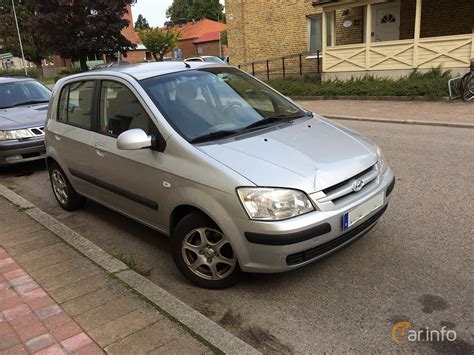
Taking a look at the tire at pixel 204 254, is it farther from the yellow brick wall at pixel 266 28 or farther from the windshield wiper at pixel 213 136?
the yellow brick wall at pixel 266 28

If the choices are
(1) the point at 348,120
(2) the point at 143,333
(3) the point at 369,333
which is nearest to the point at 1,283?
(2) the point at 143,333

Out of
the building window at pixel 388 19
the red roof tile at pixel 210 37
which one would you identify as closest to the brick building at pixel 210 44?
the red roof tile at pixel 210 37

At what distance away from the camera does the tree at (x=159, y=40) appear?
179 feet

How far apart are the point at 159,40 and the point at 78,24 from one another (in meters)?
21.8

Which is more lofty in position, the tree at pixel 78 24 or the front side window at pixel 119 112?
the tree at pixel 78 24

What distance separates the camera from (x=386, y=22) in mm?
18391

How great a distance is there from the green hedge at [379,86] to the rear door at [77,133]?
1103 centimetres

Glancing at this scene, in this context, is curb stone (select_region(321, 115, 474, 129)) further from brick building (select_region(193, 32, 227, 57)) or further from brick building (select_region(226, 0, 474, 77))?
brick building (select_region(193, 32, 227, 57))

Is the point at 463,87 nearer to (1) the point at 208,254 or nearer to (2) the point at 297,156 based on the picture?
(2) the point at 297,156

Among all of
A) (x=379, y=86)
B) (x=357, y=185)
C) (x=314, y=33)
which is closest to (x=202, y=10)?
(x=314, y=33)

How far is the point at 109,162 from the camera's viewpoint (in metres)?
4.24

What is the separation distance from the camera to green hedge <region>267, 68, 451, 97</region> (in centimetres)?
1323

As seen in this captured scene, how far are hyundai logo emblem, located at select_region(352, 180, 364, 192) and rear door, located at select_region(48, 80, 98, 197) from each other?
258 centimetres

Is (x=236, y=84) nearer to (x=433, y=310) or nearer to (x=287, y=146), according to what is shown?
(x=287, y=146)
